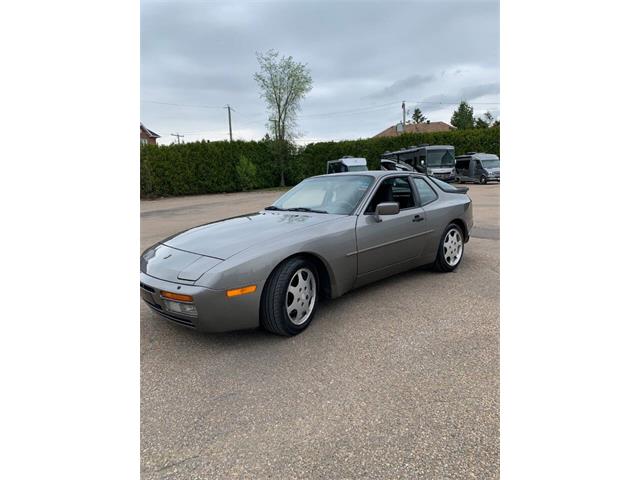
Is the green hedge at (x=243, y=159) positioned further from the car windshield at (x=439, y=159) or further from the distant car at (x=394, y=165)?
the car windshield at (x=439, y=159)

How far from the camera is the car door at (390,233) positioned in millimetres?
3508

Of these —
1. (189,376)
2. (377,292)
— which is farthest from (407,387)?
(377,292)

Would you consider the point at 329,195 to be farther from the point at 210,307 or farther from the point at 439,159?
the point at 439,159

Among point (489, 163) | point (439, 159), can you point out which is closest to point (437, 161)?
point (439, 159)

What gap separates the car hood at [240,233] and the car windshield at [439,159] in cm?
1804

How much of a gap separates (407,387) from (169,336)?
192 centimetres

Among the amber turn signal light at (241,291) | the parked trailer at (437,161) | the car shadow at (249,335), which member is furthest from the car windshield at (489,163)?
the amber turn signal light at (241,291)

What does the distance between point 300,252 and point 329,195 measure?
3.84 feet

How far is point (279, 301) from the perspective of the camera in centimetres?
284

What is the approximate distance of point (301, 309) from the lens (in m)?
3.06

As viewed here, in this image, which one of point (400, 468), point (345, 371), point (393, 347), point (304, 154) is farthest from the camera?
point (304, 154)

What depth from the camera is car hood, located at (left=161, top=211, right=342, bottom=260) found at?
2.91 m

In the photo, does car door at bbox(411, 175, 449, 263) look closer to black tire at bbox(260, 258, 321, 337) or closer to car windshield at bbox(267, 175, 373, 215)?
car windshield at bbox(267, 175, 373, 215)

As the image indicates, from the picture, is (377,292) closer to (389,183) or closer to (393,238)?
(393,238)
